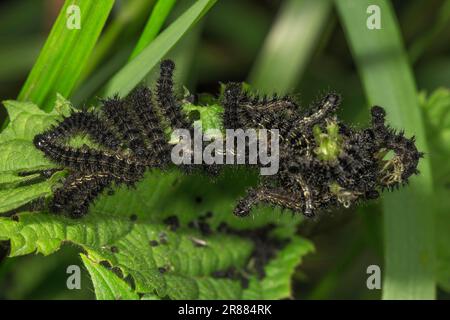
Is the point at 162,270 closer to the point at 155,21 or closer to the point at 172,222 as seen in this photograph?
the point at 172,222

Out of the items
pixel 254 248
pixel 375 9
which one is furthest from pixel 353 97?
pixel 254 248

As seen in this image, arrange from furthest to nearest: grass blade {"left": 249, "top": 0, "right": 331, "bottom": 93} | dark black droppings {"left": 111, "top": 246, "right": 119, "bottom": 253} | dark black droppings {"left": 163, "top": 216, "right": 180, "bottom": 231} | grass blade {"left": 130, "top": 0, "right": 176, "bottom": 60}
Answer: grass blade {"left": 249, "top": 0, "right": 331, "bottom": 93} < dark black droppings {"left": 163, "top": 216, "right": 180, "bottom": 231} < grass blade {"left": 130, "top": 0, "right": 176, "bottom": 60} < dark black droppings {"left": 111, "top": 246, "right": 119, "bottom": 253}

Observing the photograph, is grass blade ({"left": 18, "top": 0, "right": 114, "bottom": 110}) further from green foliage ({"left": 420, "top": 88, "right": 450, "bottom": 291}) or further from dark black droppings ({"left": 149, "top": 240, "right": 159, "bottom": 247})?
green foliage ({"left": 420, "top": 88, "right": 450, "bottom": 291})

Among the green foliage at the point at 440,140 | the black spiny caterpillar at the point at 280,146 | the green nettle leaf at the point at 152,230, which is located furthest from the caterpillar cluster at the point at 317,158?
the green foliage at the point at 440,140

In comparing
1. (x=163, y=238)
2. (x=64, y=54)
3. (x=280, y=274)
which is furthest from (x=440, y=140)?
(x=64, y=54)

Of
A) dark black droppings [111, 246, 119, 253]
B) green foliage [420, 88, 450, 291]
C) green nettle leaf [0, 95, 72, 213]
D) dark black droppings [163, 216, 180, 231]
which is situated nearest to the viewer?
green nettle leaf [0, 95, 72, 213]

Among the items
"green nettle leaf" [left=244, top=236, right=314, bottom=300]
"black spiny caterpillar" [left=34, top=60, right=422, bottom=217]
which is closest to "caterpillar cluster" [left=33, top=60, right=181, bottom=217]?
"black spiny caterpillar" [left=34, top=60, right=422, bottom=217]

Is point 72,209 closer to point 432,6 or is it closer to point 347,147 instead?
point 347,147

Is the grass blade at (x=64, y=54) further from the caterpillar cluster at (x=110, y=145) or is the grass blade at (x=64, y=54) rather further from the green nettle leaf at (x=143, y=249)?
the green nettle leaf at (x=143, y=249)
